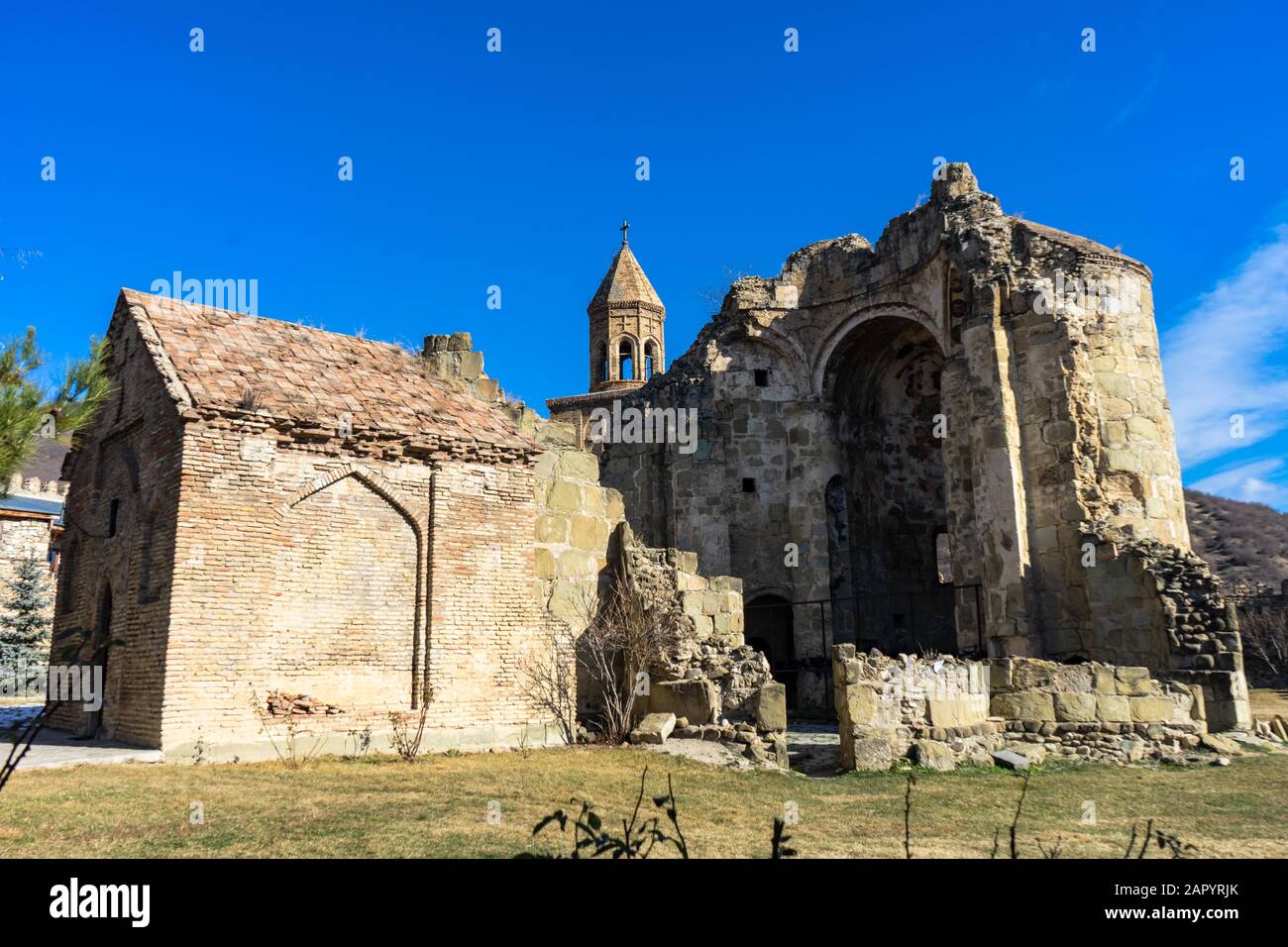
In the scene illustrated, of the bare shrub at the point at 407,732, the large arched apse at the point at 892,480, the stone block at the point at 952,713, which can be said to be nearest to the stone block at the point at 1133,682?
the stone block at the point at 952,713

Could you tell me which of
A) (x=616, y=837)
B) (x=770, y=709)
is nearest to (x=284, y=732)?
(x=770, y=709)

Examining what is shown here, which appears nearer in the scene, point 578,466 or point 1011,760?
point 1011,760

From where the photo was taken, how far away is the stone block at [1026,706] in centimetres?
1234

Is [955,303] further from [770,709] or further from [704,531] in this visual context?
[770,709]

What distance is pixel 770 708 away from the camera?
1324 cm

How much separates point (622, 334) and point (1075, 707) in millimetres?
34226

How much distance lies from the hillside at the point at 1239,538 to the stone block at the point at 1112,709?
34.8 metres

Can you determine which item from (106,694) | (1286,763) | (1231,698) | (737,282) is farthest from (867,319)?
(106,694)

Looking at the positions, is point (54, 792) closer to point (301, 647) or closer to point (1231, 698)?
point (301, 647)

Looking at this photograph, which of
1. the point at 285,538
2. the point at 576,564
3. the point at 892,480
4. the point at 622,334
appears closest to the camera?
the point at 285,538

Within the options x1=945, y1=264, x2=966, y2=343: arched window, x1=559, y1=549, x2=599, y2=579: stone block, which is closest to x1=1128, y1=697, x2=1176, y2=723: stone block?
x1=559, y1=549, x2=599, y2=579: stone block

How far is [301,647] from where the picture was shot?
12.0 meters

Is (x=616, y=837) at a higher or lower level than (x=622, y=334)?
lower

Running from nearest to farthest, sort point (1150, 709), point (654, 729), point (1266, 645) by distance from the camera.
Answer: point (1150, 709), point (654, 729), point (1266, 645)
